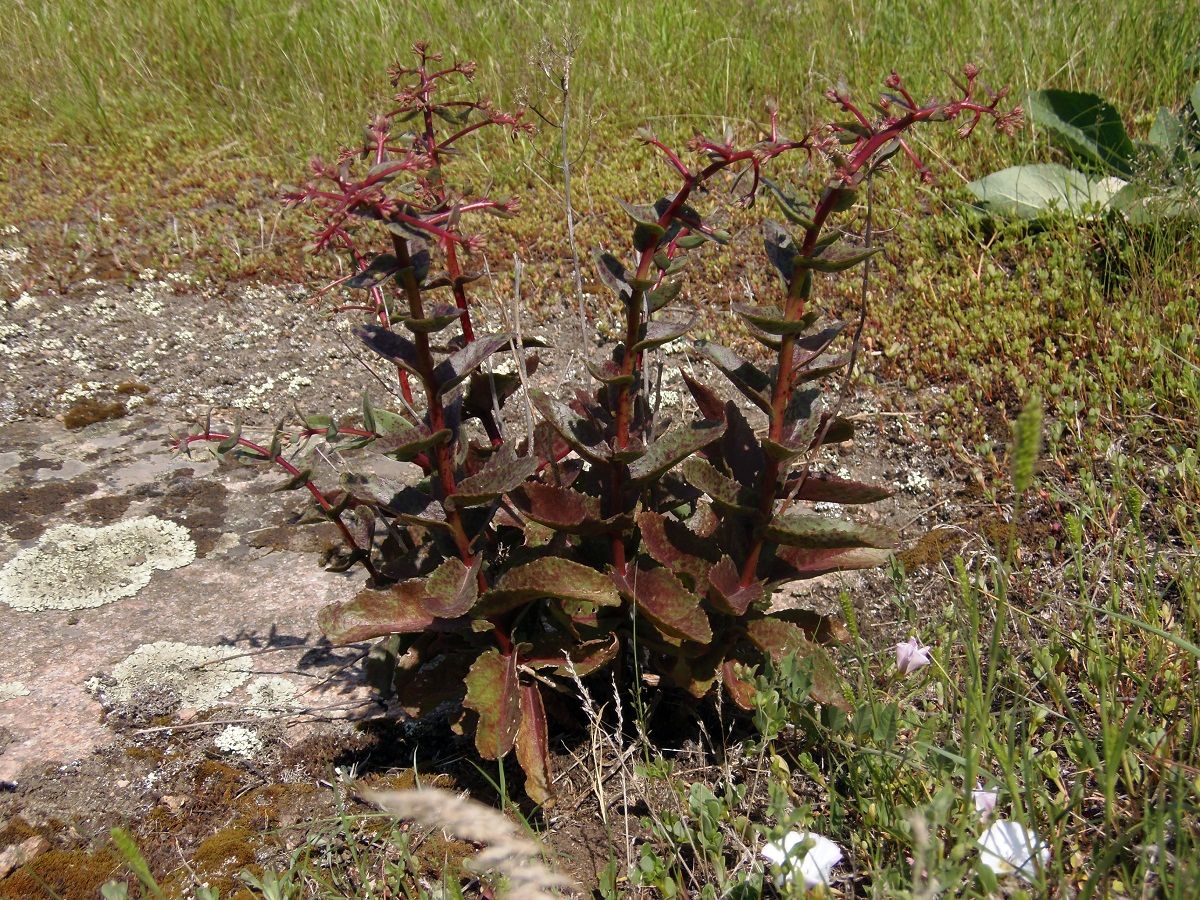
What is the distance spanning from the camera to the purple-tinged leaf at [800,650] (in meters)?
2.05

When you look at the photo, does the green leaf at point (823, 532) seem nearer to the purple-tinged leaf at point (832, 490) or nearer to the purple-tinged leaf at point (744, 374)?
the purple-tinged leaf at point (832, 490)

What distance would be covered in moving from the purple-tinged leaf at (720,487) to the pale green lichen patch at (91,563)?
1698 millimetres

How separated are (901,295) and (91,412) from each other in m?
2.99

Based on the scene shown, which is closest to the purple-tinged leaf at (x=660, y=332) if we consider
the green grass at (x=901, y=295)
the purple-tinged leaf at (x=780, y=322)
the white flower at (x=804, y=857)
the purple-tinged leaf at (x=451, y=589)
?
the purple-tinged leaf at (x=780, y=322)

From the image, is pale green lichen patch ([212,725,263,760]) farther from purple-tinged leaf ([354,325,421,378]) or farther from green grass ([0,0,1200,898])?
purple-tinged leaf ([354,325,421,378])

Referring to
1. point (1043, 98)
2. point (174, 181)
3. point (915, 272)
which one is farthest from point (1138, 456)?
point (174, 181)

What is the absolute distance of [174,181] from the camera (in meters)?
5.12

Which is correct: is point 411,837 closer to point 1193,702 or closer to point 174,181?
point 1193,702

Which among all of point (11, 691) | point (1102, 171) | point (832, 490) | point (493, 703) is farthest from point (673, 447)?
point (1102, 171)

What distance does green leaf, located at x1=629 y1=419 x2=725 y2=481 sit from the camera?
6.18 feet

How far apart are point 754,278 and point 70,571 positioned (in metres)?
2.55

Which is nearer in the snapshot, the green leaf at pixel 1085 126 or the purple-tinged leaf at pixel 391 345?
the purple-tinged leaf at pixel 391 345

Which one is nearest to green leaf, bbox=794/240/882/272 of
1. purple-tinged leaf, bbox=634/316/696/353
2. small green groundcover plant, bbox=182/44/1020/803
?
small green groundcover plant, bbox=182/44/1020/803

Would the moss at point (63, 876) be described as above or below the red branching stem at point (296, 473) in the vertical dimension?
below
